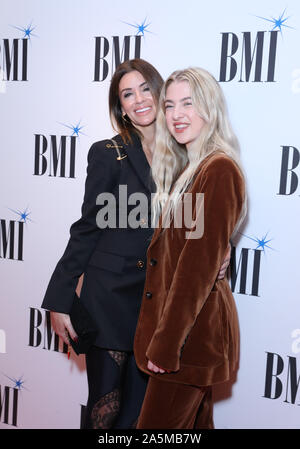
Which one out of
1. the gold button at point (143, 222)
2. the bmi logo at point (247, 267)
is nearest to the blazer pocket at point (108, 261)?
the gold button at point (143, 222)

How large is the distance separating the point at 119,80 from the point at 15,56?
0.82 metres

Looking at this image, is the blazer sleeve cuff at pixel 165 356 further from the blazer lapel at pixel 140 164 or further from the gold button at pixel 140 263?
the blazer lapel at pixel 140 164

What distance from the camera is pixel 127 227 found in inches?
70.6

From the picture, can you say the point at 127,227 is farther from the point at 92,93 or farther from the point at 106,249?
the point at 92,93

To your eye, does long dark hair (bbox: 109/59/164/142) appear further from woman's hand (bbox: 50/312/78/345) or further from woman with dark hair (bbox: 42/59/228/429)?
Result: woman's hand (bbox: 50/312/78/345)

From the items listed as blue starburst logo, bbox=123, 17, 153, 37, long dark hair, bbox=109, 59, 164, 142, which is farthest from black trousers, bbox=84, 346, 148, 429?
blue starburst logo, bbox=123, 17, 153, 37

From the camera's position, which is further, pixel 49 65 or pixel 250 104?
pixel 49 65

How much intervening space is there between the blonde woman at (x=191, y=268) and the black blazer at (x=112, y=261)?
0.46ft

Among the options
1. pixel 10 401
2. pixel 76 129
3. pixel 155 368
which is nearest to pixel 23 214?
pixel 76 129

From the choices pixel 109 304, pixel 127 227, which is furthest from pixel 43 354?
pixel 127 227

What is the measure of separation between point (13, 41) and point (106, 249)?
1.30 m

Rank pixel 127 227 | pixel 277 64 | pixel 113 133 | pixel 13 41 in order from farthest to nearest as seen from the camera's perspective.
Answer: pixel 13 41, pixel 113 133, pixel 277 64, pixel 127 227

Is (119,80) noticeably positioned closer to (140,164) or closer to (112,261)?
(140,164)

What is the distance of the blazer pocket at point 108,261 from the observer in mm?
1781
